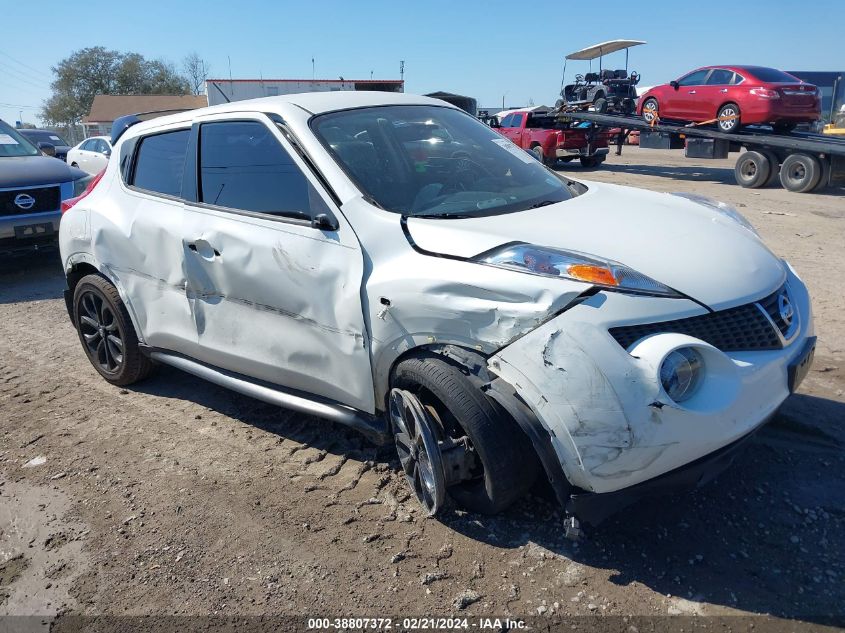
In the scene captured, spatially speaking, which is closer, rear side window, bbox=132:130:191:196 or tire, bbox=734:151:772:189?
rear side window, bbox=132:130:191:196

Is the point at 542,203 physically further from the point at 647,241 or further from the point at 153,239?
the point at 153,239

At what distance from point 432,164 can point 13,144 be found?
7831 mm

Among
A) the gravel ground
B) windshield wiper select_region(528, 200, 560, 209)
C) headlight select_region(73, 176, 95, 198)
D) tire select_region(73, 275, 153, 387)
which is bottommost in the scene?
the gravel ground

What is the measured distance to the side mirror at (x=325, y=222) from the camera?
3.01m

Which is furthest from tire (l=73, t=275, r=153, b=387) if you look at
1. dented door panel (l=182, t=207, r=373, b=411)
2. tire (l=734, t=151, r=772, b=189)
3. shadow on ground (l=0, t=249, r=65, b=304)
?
tire (l=734, t=151, r=772, b=189)

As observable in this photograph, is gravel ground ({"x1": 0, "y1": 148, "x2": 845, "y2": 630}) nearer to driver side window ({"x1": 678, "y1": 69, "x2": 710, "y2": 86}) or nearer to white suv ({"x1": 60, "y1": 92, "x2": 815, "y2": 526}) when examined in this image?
white suv ({"x1": 60, "y1": 92, "x2": 815, "y2": 526})

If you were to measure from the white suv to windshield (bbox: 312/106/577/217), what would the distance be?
0.02 meters

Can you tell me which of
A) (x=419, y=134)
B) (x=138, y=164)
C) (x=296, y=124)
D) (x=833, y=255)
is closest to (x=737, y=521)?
(x=419, y=134)

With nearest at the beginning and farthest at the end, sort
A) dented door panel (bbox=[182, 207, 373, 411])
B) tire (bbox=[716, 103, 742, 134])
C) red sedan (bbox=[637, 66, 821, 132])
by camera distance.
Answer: dented door panel (bbox=[182, 207, 373, 411]) < red sedan (bbox=[637, 66, 821, 132]) < tire (bbox=[716, 103, 742, 134])

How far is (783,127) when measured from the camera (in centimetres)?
1595

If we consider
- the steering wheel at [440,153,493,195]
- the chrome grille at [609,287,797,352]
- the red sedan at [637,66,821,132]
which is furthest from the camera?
the red sedan at [637,66,821,132]

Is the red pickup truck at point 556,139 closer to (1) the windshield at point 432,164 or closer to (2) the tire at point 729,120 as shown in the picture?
(2) the tire at point 729,120

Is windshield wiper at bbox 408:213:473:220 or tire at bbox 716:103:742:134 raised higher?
tire at bbox 716:103:742:134

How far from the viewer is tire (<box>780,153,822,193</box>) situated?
1378 centimetres
